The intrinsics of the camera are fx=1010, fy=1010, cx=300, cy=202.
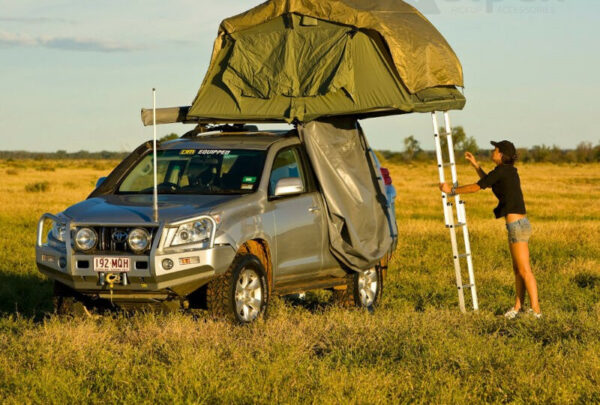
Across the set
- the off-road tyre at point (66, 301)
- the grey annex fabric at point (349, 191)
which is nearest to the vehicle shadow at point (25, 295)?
the off-road tyre at point (66, 301)

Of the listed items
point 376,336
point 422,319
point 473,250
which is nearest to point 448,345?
point 376,336

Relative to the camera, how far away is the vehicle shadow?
11664 millimetres

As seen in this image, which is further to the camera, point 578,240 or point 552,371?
point 578,240

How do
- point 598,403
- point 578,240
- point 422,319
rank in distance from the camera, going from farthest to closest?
1. point 578,240
2. point 422,319
3. point 598,403

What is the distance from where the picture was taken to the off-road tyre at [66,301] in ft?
31.1

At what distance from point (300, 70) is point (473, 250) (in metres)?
7.56

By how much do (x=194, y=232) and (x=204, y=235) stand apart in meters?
0.09

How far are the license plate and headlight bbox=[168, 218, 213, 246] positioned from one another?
426 millimetres

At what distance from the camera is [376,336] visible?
811 cm

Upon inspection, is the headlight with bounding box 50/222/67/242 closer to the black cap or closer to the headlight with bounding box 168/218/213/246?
the headlight with bounding box 168/218/213/246

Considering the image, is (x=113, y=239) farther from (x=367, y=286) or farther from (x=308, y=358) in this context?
(x=367, y=286)

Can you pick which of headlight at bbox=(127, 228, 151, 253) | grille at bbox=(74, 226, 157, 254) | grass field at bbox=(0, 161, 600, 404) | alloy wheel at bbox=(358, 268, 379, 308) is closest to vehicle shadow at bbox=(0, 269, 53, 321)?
grass field at bbox=(0, 161, 600, 404)

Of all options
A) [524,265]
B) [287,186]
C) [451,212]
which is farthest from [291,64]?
[524,265]

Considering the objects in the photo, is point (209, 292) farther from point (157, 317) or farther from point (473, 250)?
point (473, 250)
